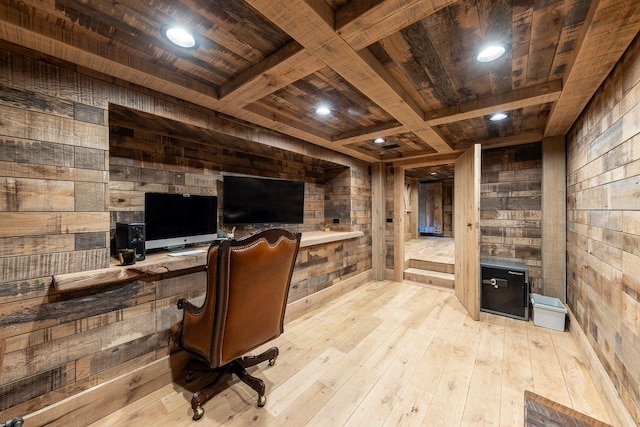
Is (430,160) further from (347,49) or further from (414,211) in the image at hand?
(414,211)

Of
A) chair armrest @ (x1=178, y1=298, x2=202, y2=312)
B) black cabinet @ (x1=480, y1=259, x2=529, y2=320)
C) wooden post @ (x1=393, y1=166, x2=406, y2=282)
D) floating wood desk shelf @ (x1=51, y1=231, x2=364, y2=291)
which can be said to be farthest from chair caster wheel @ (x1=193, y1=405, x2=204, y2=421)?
wooden post @ (x1=393, y1=166, x2=406, y2=282)

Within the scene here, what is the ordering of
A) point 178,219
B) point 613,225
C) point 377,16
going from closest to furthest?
point 377,16, point 613,225, point 178,219

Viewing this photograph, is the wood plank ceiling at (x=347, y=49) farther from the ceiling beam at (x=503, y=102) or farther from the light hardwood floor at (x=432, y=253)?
the light hardwood floor at (x=432, y=253)

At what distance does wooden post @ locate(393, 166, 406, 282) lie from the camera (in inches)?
169

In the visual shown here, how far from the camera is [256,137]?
250cm

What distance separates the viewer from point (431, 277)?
4.14 meters

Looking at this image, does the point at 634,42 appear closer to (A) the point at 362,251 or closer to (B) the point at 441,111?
(B) the point at 441,111

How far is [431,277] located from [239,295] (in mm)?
3638

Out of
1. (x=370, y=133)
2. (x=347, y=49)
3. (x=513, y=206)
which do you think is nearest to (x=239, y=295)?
(x=347, y=49)

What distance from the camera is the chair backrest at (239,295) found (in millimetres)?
1373

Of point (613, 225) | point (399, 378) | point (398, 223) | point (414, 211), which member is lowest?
point (399, 378)

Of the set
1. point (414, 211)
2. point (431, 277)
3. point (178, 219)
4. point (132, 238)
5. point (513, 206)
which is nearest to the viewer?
point (132, 238)

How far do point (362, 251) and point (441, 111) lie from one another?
8.35 ft

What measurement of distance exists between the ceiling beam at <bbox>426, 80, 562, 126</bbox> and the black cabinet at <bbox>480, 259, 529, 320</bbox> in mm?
1914
